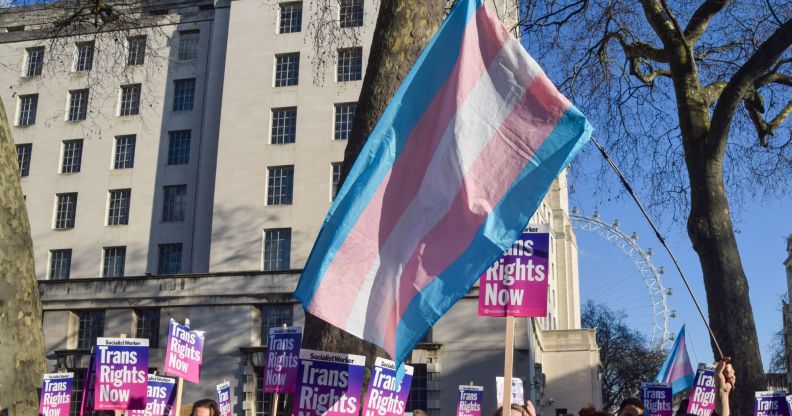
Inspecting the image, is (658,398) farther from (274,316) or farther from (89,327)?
(89,327)

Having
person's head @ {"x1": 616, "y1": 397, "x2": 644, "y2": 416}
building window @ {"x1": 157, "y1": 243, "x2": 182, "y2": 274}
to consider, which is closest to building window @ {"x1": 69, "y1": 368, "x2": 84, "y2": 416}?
building window @ {"x1": 157, "y1": 243, "x2": 182, "y2": 274}

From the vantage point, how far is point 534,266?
845 centimetres

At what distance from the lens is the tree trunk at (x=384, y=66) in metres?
6.94

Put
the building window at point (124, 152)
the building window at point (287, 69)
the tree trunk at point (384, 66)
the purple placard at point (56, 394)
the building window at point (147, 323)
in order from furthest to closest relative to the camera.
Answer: the building window at point (124, 152) < the building window at point (287, 69) < the building window at point (147, 323) < the purple placard at point (56, 394) < the tree trunk at point (384, 66)

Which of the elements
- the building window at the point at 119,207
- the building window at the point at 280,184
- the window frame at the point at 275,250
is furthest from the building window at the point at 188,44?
the window frame at the point at 275,250

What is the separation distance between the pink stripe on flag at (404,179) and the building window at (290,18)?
37.3 metres

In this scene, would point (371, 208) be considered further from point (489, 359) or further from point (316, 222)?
point (316, 222)

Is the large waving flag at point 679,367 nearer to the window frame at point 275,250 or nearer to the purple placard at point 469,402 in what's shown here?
the purple placard at point 469,402

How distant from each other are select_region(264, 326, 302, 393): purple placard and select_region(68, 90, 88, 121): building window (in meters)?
32.5

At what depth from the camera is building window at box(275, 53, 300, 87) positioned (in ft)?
136

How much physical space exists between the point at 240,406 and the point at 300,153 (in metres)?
11.1

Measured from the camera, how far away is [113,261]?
42.1m

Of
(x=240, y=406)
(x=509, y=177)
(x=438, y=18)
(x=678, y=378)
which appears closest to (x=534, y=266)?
(x=438, y=18)

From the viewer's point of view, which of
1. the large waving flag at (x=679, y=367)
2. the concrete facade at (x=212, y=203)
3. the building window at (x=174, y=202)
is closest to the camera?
the large waving flag at (x=679, y=367)
